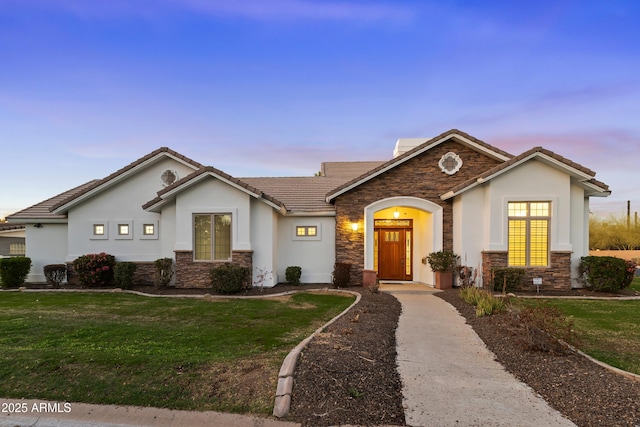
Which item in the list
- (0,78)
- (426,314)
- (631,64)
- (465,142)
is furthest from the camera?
(465,142)

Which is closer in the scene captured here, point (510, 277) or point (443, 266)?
point (510, 277)

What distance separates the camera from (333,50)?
13234 millimetres

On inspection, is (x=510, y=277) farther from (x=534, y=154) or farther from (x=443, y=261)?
(x=534, y=154)

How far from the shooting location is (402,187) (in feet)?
45.1

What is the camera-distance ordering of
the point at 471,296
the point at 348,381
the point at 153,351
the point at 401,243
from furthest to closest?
the point at 401,243 < the point at 471,296 < the point at 153,351 < the point at 348,381

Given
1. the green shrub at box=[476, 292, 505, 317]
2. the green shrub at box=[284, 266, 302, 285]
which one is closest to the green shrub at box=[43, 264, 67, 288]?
the green shrub at box=[284, 266, 302, 285]

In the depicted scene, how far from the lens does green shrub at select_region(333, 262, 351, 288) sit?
13.0 metres

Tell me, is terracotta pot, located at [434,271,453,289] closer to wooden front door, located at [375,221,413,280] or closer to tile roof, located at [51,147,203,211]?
wooden front door, located at [375,221,413,280]

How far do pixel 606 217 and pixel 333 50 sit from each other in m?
35.7

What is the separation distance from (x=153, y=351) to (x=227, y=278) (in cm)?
634

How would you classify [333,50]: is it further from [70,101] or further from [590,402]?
[590,402]

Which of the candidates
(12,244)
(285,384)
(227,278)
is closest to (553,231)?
(227,278)

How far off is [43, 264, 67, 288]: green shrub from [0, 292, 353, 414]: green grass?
443 centimetres

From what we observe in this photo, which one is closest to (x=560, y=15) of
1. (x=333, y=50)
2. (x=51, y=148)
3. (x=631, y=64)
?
(x=631, y=64)
